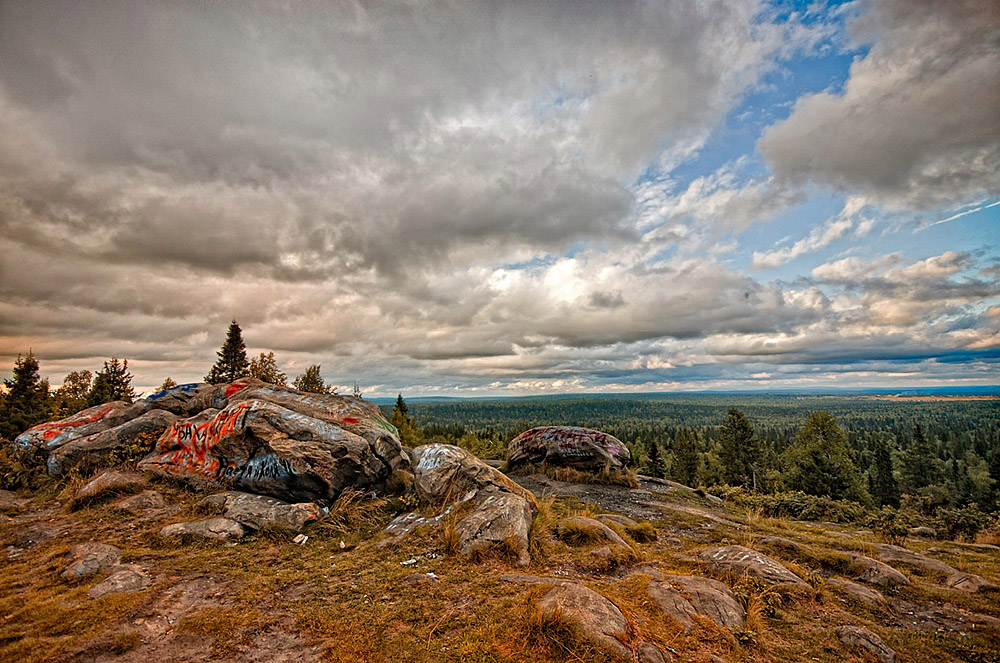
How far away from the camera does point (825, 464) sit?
36438 millimetres

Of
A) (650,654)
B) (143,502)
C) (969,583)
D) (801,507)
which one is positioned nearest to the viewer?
Answer: (650,654)

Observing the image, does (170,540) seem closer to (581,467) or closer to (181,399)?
(181,399)

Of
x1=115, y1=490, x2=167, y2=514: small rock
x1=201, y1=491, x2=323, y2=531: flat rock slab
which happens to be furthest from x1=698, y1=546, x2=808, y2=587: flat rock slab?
x1=115, y1=490, x2=167, y2=514: small rock

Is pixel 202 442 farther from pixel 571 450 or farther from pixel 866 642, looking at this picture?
pixel 571 450

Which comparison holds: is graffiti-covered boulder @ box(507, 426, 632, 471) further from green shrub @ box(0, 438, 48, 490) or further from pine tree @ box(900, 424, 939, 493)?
pine tree @ box(900, 424, 939, 493)

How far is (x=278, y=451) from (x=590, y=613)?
371 inches

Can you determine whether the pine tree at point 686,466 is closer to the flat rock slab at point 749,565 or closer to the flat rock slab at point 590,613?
the flat rock slab at point 749,565

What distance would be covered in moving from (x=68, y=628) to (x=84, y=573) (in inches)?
88.9

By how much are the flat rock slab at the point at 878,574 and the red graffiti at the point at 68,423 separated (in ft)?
78.3

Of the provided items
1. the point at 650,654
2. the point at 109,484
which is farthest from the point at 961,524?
the point at 109,484

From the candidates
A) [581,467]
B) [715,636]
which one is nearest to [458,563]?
[715,636]

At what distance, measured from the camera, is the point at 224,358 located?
129ft

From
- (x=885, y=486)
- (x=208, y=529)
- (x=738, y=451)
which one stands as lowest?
(x=885, y=486)

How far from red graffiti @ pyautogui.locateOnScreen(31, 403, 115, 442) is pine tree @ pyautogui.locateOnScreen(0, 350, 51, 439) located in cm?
3456
